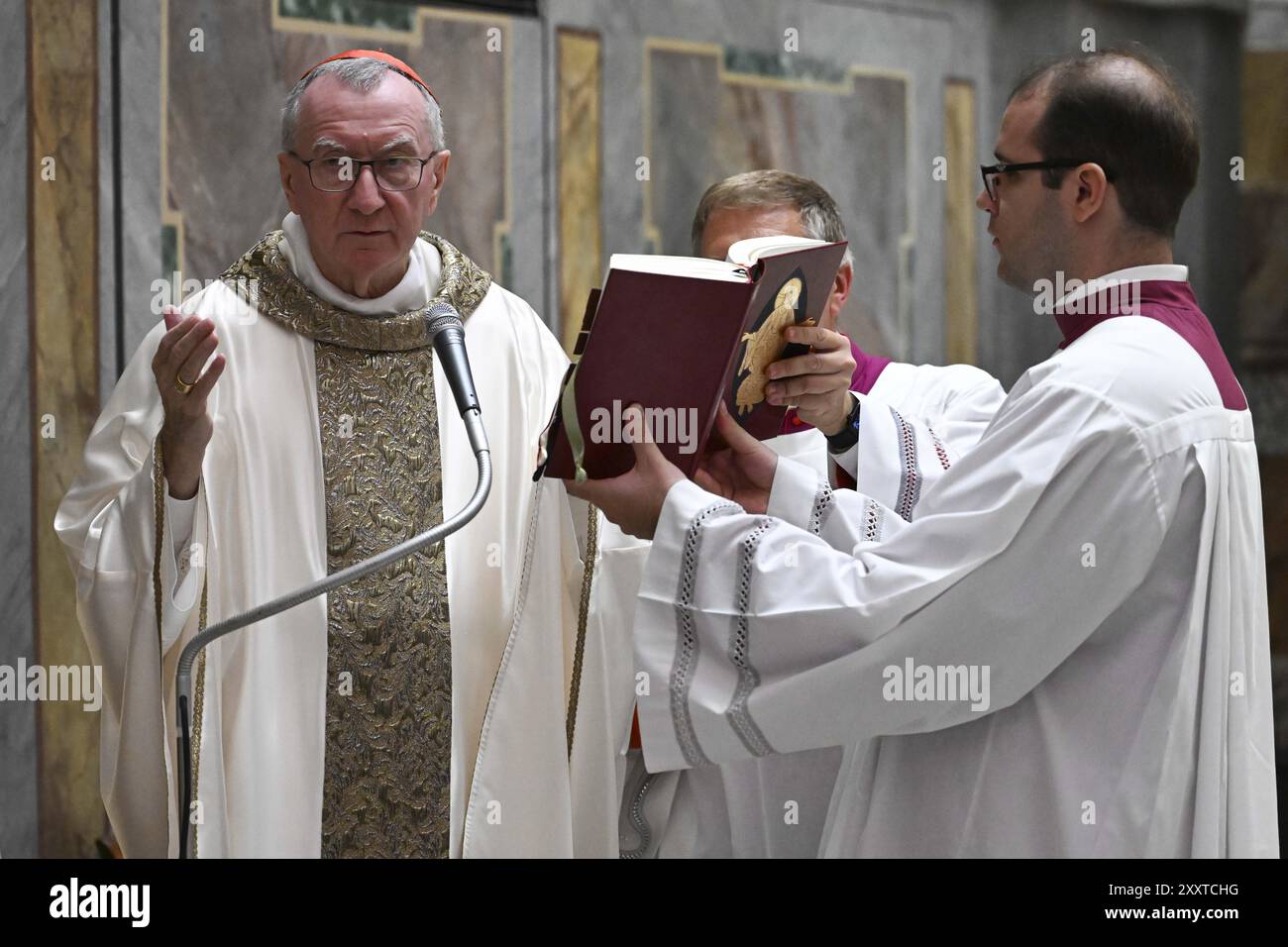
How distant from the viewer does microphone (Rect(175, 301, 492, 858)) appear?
2328 mm

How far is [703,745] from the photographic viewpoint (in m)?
2.57

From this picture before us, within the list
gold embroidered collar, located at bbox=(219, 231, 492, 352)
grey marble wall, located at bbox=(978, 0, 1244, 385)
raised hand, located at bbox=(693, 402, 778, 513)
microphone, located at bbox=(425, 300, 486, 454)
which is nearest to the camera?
microphone, located at bbox=(425, 300, 486, 454)

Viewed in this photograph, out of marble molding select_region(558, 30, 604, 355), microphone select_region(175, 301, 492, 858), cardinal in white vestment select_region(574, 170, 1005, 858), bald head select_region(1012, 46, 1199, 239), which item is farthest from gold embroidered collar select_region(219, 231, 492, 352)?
marble molding select_region(558, 30, 604, 355)

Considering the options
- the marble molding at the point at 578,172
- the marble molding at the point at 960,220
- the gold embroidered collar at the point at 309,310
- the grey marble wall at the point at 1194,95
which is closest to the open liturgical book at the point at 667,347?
the gold embroidered collar at the point at 309,310

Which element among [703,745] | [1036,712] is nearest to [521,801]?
[703,745]

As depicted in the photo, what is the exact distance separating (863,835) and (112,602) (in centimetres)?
155

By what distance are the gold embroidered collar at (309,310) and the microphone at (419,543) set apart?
748mm

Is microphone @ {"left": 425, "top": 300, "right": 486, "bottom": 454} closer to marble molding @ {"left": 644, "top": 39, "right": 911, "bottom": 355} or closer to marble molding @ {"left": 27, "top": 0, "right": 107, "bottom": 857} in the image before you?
marble molding @ {"left": 27, "top": 0, "right": 107, "bottom": 857}

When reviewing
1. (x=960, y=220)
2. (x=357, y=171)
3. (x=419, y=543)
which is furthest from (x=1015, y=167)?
(x=960, y=220)

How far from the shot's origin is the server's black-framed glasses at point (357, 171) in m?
3.18

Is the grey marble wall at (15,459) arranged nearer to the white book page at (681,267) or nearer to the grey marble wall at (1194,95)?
the white book page at (681,267)

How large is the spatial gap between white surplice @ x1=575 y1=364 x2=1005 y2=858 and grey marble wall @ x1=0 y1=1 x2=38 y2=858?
7.77 ft
